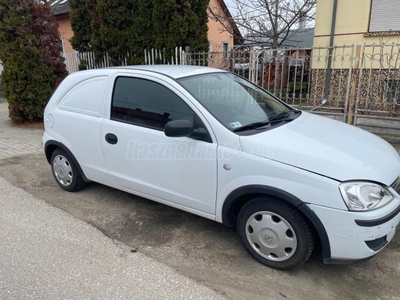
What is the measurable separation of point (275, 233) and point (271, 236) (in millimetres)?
53

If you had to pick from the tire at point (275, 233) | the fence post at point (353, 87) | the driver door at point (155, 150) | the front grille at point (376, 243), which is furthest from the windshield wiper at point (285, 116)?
the fence post at point (353, 87)

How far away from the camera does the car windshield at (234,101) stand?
2.92 meters

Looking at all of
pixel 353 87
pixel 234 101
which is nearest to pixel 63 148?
pixel 234 101

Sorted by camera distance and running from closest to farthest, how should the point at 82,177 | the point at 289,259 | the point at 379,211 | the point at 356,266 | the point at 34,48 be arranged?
the point at 379,211 < the point at 289,259 < the point at 356,266 < the point at 82,177 < the point at 34,48

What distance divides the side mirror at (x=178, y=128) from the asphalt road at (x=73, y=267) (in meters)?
1.14

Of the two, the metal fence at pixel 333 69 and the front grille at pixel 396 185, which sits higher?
the metal fence at pixel 333 69

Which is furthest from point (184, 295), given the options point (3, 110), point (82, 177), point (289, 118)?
point (3, 110)

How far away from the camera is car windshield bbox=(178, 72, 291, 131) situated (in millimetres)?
2920

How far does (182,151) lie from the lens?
9.57 ft

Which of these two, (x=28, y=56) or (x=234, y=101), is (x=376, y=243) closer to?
(x=234, y=101)

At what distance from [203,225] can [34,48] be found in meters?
7.22

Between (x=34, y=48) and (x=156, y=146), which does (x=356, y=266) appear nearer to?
(x=156, y=146)

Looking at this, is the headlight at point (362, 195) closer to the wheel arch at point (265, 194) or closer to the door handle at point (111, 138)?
the wheel arch at point (265, 194)

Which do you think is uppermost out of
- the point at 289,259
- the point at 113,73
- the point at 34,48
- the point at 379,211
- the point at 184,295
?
the point at 34,48
